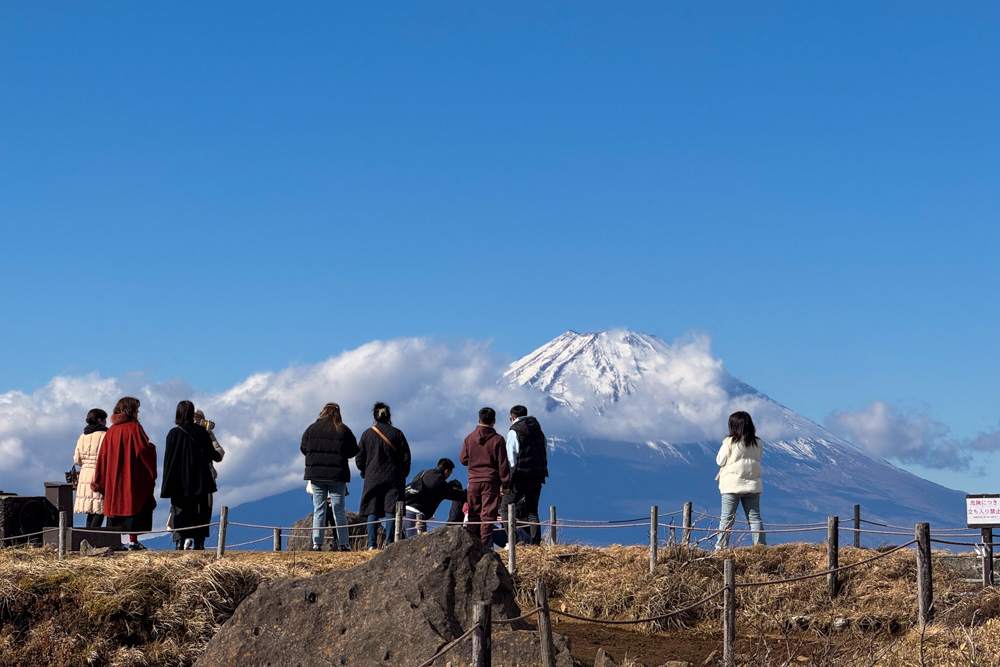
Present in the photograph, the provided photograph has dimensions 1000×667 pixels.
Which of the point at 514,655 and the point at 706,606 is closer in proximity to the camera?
the point at 514,655

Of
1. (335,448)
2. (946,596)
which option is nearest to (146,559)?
(335,448)

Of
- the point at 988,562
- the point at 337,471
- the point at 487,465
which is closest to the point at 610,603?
the point at 487,465

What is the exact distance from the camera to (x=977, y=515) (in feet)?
51.6

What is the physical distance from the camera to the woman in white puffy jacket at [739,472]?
14.8 meters

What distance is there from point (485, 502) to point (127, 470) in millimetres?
4399

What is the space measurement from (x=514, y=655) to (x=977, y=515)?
388 inches

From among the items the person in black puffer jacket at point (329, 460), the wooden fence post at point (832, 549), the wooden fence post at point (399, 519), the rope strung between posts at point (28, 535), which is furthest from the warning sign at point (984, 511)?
the rope strung between posts at point (28, 535)

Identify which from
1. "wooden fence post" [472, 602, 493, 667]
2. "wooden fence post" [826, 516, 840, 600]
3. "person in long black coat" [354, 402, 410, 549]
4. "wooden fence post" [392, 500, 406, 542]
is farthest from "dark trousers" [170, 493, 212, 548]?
"wooden fence post" [472, 602, 493, 667]

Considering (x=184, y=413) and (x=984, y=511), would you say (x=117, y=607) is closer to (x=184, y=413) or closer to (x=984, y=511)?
(x=184, y=413)

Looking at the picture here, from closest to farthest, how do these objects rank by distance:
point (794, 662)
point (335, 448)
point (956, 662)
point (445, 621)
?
point (445, 621) → point (956, 662) → point (794, 662) → point (335, 448)

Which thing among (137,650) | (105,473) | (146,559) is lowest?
(137,650)

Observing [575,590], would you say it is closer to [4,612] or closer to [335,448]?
[335,448]

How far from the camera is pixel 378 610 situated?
8.94m

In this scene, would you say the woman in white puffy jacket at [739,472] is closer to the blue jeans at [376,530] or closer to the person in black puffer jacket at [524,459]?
the person in black puffer jacket at [524,459]
